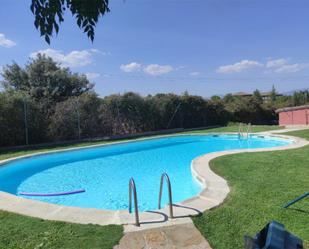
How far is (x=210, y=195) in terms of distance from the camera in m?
5.45

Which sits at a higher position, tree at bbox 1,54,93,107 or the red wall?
tree at bbox 1,54,93,107

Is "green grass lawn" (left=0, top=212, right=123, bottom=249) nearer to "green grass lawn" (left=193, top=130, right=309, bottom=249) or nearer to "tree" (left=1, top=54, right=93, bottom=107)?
"green grass lawn" (left=193, top=130, right=309, bottom=249)

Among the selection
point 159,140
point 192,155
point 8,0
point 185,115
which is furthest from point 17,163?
point 185,115

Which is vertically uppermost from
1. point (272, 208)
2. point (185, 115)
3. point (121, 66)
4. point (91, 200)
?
point (121, 66)

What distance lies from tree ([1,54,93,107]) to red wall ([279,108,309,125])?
662 inches

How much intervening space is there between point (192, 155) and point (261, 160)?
494 cm

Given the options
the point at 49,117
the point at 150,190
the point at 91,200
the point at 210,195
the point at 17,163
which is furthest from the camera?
the point at 49,117

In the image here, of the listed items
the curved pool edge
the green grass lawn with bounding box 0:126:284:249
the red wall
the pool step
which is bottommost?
the pool step

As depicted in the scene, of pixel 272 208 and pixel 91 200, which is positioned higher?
pixel 272 208

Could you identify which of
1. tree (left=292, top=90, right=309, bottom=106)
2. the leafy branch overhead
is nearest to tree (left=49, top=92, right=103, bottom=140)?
the leafy branch overhead

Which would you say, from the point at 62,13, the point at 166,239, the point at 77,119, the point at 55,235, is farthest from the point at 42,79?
the point at 62,13

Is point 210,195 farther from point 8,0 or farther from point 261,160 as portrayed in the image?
point 8,0

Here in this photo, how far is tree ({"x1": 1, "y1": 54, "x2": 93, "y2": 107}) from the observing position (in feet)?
70.6

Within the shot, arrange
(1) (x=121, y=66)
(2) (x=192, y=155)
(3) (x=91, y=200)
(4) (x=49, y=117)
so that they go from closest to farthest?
1. (3) (x=91, y=200)
2. (2) (x=192, y=155)
3. (4) (x=49, y=117)
4. (1) (x=121, y=66)
